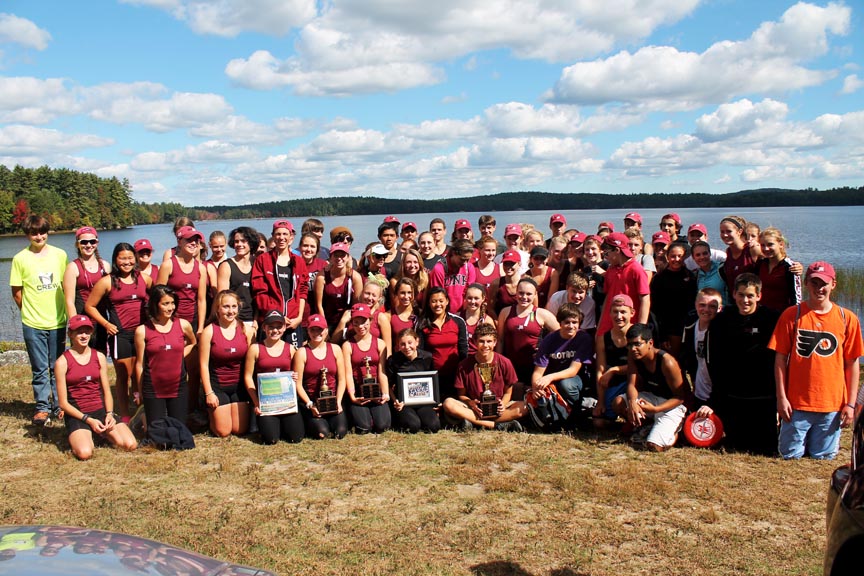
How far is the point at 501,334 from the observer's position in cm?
780

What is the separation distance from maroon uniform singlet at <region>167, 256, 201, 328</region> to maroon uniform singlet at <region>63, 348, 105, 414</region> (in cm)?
109

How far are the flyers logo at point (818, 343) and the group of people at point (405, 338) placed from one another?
0.12 m

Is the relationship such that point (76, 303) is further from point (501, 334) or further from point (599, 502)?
point (599, 502)

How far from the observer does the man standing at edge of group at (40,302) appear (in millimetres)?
7570

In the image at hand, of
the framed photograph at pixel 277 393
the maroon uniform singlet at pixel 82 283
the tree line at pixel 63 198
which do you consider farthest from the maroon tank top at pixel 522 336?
the tree line at pixel 63 198

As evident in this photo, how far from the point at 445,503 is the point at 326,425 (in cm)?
219

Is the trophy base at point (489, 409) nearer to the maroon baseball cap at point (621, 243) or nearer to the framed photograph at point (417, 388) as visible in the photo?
the framed photograph at point (417, 388)

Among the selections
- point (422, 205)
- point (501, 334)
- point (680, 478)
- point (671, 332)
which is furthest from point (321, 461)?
point (422, 205)

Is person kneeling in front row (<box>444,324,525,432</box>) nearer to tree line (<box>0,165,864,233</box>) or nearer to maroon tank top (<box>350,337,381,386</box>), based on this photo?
maroon tank top (<box>350,337,381,386</box>)

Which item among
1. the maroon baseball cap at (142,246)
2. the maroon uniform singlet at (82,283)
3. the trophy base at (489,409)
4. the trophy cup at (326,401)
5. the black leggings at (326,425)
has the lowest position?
the black leggings at (326,425)

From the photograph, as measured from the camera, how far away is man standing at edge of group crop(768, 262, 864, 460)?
19.9 ft

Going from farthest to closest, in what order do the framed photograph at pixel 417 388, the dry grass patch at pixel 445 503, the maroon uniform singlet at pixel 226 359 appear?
the framed photograph at pixel 417 388 < the maroon uniform singlet at pixel 226 359 < the dry grass patch at pixel 445 503

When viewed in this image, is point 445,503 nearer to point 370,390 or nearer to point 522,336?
point 370,390

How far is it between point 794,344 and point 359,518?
4.06 meters
